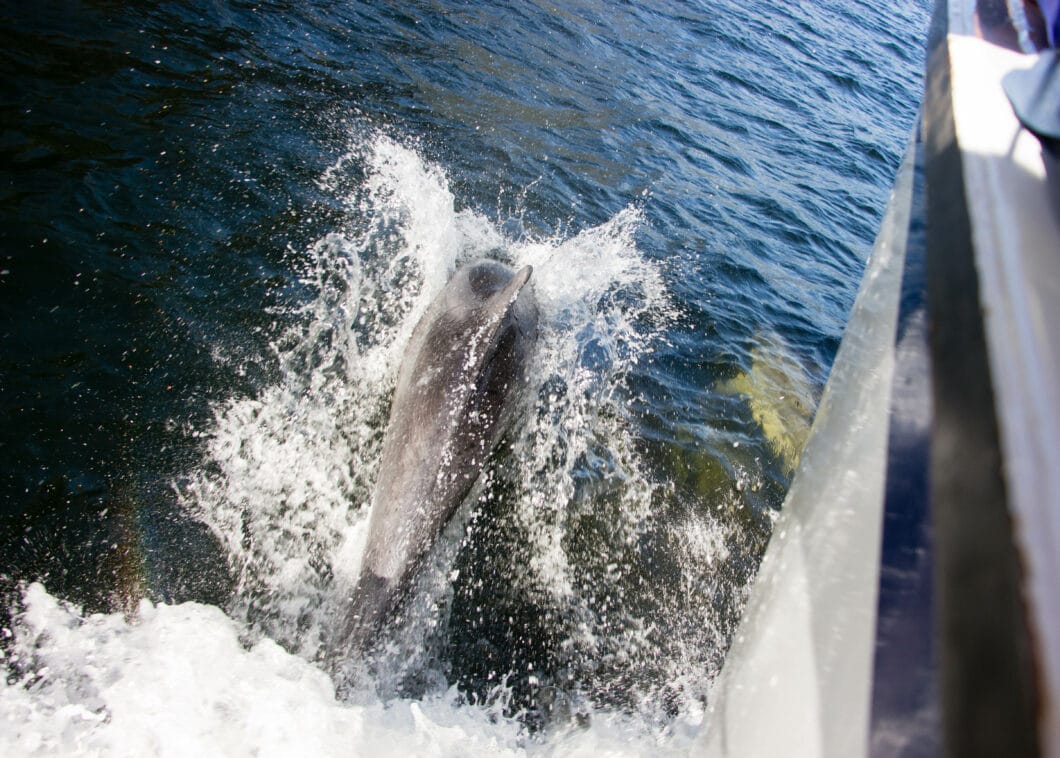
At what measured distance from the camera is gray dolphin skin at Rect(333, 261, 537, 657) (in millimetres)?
4289

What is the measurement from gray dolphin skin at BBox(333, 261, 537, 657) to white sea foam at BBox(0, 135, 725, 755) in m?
0.22

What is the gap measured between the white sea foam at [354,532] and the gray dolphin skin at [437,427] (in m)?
0.22

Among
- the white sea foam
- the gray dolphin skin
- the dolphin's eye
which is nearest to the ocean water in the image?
the white sea foam

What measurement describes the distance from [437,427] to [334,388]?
1.27 meters

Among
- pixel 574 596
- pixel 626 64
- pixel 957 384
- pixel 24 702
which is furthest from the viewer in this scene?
pixel 626 64

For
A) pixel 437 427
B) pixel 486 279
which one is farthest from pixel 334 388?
pixel 486 279

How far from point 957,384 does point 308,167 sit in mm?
7415

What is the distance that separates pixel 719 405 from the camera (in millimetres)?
7438

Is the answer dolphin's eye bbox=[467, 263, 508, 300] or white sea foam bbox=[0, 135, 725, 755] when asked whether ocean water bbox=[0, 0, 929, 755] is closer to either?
white sea foam bbox=[0, 135, 725, 755]

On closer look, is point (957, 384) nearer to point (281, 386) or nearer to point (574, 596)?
point (574, 596)

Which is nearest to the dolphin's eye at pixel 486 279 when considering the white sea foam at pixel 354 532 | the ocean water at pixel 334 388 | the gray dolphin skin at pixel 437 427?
the gray dolphin skin at pixel 437 427

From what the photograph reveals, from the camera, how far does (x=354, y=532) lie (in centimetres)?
476

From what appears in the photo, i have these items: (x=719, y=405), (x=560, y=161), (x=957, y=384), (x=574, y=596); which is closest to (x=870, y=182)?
(x=560, y=161)

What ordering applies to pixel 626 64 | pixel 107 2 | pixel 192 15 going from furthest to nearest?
1. pixel 626 64
2. pixel 192 15
3. pixel 107 2
